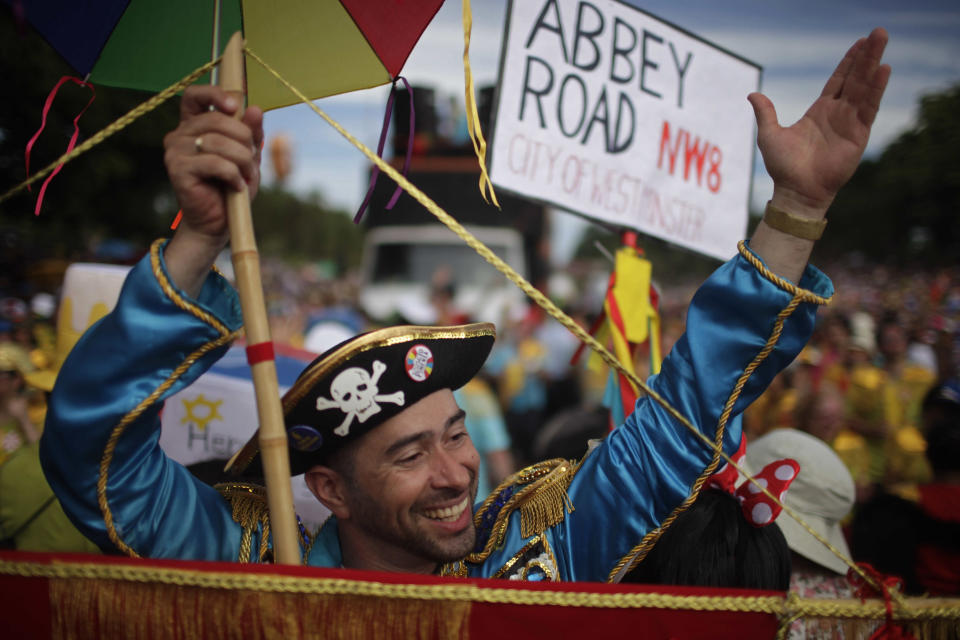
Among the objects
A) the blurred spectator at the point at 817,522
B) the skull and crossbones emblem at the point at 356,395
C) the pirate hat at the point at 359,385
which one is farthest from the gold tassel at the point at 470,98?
the blurred spectator at the point at 817,522

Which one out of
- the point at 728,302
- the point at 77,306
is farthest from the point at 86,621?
the point at 77,306

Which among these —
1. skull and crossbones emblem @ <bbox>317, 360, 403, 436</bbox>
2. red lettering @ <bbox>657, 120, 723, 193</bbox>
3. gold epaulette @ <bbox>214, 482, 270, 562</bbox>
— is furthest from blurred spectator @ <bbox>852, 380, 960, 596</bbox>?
gold epaulette @ <bbox>214, 482, 270, 562</bbox>

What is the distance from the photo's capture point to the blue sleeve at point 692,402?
141 centimetres

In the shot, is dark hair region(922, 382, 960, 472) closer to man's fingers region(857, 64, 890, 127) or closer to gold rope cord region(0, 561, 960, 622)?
gold rope cord region(0, 561, 960, 622)

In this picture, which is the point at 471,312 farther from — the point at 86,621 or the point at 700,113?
the point at 86,621

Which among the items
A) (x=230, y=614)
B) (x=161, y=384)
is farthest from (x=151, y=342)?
(x=230, y=614)

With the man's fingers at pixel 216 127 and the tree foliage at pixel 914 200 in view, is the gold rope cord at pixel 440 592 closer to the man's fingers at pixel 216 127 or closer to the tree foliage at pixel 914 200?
the man's fingers at pixel 216 127

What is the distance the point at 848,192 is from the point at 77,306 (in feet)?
142

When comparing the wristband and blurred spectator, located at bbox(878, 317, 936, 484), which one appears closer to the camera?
the wristband

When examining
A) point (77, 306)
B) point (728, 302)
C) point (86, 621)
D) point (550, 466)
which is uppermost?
point (77, 306)

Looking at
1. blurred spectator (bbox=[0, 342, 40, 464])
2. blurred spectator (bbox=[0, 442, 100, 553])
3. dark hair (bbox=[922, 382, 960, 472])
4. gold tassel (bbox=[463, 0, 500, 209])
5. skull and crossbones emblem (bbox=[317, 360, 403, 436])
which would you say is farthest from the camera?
blurred spectator (bbox=[0, 342, 40, 464])

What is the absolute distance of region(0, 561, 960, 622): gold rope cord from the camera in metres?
→ 1.15

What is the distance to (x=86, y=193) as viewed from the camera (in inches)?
386

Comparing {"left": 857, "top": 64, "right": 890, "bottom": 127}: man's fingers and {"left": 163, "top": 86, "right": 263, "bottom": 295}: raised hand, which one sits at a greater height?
{"left": 857, "top": 64, "right": 890, "bottom": 127}: man's fingers
